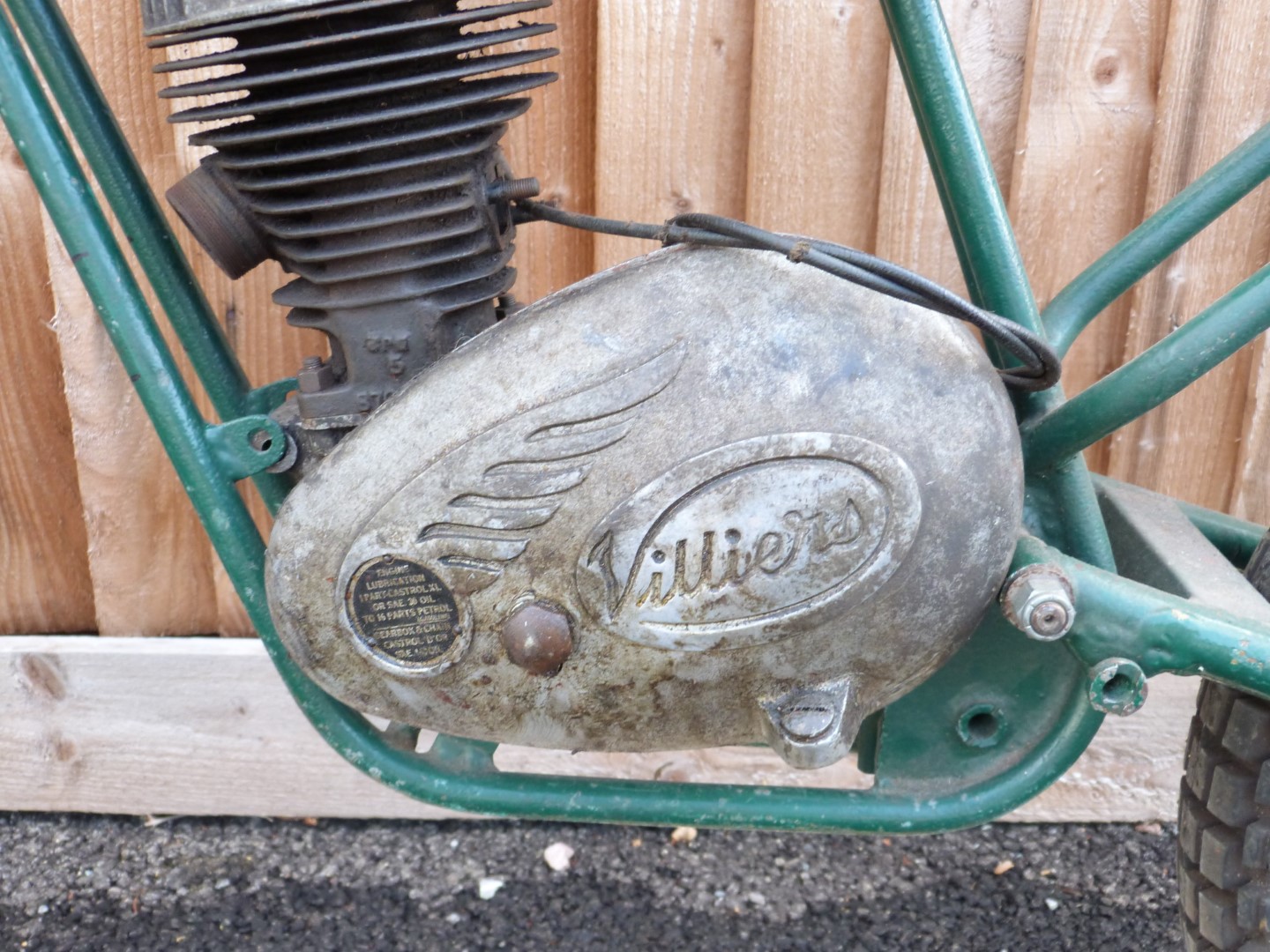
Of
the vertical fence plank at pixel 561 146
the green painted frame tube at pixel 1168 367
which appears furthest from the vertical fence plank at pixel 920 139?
the green painted frame tube at pixel 1168 367

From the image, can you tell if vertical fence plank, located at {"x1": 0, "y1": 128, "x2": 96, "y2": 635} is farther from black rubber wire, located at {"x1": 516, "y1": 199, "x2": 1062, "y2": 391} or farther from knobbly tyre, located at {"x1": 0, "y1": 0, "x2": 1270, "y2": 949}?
black rubber wire, located at {"x1": 516, "y1": 199, "x2": 1062, "y2": 391}

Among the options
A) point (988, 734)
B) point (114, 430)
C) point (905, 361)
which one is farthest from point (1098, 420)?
point (114, 430)

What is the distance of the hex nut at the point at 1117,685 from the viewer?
81 centimetres

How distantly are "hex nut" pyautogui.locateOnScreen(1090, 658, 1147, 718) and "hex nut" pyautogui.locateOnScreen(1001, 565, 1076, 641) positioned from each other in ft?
0.15

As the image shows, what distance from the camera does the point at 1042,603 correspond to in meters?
0.79

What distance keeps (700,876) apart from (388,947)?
45cm

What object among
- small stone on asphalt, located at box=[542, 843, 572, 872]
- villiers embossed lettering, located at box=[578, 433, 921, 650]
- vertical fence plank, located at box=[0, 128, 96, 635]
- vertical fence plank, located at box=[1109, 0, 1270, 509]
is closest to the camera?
villiers embossed lettering, located at box=[578, 433, 921, 650]

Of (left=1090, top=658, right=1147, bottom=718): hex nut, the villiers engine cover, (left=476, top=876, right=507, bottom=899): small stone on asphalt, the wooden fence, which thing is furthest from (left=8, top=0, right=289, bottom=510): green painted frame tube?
(left=476, top=876, right=507, bottom=899): small stone on asphalt

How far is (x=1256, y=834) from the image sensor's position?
3.05 ft

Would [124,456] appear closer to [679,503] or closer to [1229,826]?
[679,503]

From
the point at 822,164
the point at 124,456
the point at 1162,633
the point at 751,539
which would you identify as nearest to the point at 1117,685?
the point at 1162,633

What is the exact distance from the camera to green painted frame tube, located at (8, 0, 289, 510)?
872 mm

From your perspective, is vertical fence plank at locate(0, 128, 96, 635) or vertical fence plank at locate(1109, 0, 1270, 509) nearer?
vertical fence plank at locate(1109, 0, 1270, 509)

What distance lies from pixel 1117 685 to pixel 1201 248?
82 cm
